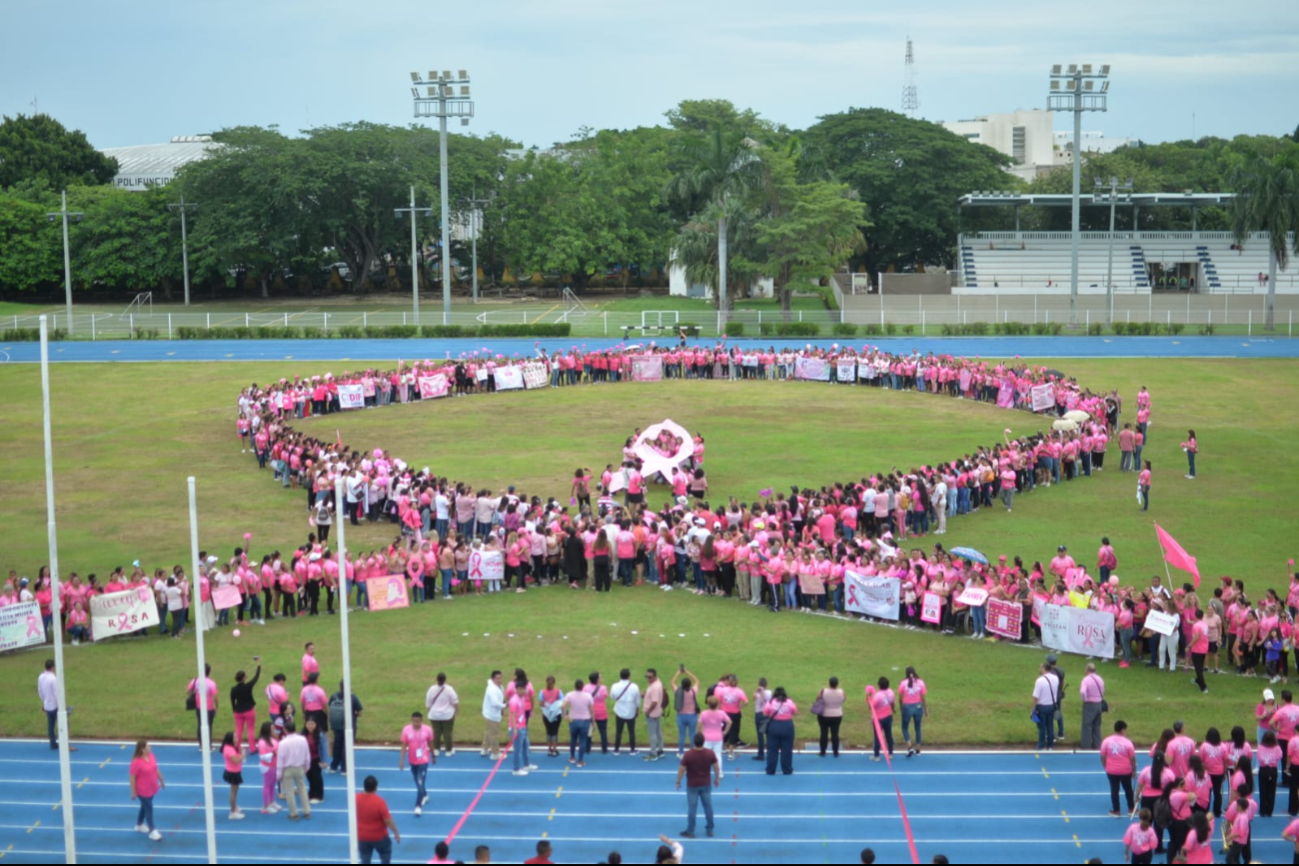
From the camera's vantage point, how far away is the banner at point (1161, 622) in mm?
18641

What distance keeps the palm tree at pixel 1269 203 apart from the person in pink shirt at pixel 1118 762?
182 feet

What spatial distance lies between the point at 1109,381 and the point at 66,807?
4229cm

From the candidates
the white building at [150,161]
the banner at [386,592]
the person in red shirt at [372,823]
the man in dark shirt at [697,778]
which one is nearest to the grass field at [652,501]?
the banner at [386,592]

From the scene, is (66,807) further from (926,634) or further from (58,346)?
(58,346)

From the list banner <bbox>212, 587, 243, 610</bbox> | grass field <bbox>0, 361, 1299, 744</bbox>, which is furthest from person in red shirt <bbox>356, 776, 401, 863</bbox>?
banner <bbox>212, 587, 243, 610</bbox>

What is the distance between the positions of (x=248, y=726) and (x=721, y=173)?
5097cm

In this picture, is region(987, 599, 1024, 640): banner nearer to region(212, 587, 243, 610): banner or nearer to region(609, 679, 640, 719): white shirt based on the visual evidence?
region(609, 679, 640, 719): white shirt

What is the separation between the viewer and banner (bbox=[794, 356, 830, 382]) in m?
49.1

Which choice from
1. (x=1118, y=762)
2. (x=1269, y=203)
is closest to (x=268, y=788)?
(x=1118, y=762)

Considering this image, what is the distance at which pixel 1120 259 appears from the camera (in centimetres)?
8094

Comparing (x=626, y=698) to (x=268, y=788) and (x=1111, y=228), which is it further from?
(x=1111, y=228)

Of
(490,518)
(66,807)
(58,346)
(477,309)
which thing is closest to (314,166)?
(477,309)

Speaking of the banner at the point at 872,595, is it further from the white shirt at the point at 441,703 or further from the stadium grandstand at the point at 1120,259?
the stadium grandstand at the point at 1120,259

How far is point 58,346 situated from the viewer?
62812mm
